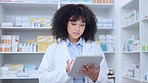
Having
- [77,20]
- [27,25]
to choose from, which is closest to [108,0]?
[27,25]

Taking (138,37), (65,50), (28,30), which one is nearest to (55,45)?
(65,50)

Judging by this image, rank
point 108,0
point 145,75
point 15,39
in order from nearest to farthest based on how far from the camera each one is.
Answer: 1. point 145,75
2. point 15,39
3. point 108,0

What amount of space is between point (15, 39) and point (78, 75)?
203 centimetres

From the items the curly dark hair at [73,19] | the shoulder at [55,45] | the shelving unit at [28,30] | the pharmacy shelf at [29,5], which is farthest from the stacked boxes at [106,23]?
the shoulder at [55,45]

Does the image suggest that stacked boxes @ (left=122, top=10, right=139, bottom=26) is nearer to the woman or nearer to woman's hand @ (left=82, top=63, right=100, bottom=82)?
the woman

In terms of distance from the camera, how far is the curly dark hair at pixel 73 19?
1.38 metres

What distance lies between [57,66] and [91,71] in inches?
9.0

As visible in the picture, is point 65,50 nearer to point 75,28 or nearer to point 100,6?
point 75,28

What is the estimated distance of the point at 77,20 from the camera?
53.4 inches

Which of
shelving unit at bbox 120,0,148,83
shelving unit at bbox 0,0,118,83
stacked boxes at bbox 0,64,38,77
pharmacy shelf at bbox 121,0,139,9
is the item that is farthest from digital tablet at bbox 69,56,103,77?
shelving unit at bbox 0,0,118,83

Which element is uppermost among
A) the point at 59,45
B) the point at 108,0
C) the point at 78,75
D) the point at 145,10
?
the point at 108,0

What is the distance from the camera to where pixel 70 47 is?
146cm

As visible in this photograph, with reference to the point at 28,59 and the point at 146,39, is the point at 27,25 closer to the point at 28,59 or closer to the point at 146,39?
the point at 28,59

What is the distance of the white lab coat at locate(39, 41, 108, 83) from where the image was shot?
133 cm
